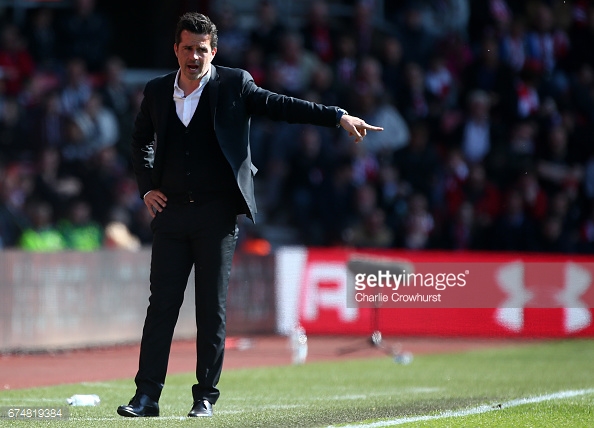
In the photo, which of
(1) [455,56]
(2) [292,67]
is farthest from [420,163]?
(1) [455,56]

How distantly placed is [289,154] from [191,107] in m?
9.71

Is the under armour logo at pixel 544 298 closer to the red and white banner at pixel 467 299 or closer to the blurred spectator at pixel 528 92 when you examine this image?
the red and white banner at pixel 467 299

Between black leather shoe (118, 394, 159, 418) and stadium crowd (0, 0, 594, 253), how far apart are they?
7.56m

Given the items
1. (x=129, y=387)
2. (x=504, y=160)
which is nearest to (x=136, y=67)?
(x=504, y=160)

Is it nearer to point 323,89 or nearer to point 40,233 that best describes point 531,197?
point 323,89

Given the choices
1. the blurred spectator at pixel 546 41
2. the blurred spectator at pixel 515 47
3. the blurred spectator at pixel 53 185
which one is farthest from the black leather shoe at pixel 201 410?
the blurred spectator at pixel 546 41

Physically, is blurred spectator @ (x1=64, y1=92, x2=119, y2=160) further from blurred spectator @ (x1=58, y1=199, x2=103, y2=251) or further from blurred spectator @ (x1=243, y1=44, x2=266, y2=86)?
blurred spectator @ (x1=243, y1=44, x2=266, y2=86)

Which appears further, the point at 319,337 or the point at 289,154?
the point at 289,154

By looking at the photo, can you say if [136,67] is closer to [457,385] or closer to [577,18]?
[577,18]

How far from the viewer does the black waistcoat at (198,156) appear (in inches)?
257

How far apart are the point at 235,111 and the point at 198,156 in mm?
322

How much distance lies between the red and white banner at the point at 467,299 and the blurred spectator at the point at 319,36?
389cm

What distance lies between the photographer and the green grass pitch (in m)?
6.54

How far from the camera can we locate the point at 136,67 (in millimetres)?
18781
